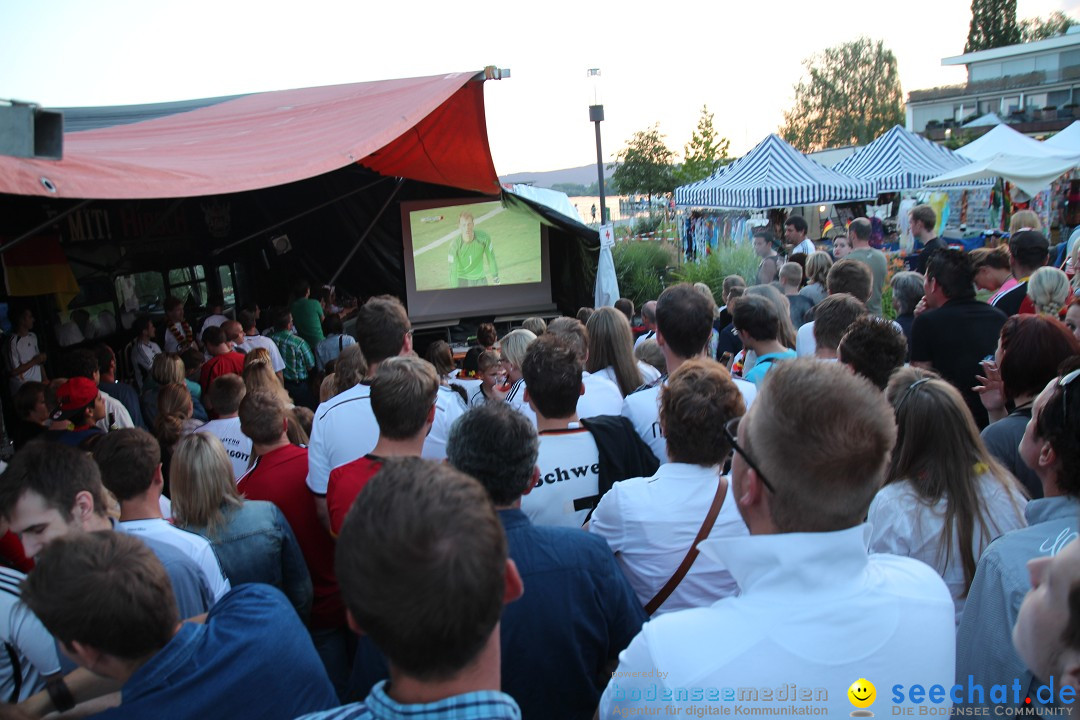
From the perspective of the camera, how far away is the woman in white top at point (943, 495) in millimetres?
2055

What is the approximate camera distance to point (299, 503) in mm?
3031

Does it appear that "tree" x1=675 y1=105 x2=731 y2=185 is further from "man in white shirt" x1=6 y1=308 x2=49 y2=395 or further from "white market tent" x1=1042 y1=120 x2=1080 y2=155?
"man in white shirt" x1=6 y1=308 x2=49 y2=395

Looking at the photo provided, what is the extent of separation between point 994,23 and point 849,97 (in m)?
14.5

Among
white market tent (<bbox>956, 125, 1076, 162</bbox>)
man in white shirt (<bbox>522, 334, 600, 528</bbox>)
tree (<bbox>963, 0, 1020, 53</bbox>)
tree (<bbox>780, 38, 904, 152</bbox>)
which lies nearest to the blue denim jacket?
man in white shirt (<bbox>522, 334, 600, 528</bbox>)

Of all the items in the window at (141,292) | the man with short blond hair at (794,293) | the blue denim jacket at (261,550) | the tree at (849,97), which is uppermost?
the tree at (849,97)

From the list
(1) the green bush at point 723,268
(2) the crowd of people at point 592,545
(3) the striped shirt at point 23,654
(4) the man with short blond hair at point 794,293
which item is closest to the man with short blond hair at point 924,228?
(4) the man with short blond hair at point 794,293

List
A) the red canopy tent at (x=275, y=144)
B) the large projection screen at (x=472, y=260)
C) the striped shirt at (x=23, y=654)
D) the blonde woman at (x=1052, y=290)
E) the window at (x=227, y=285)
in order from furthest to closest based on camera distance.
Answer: the large projection screen at (x=472, y=260) < the window at (x=227, y=285) < the blonde woman at (x=1052, y=290) < the red canopy tent at (x=275, y=144) < the striped shirt at (x=23, y=654)

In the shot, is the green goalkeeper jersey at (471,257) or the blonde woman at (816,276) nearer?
the blonde woman at (816,276)

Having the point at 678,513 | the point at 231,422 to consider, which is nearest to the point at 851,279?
the point at 678,513

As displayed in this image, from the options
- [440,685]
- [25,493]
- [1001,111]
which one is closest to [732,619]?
[440,685]

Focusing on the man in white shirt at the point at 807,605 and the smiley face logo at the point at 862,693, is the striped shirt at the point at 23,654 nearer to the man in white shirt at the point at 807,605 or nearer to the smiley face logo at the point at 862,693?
the man in white shirt at the point at 807,605

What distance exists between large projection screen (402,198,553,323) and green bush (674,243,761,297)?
230cm

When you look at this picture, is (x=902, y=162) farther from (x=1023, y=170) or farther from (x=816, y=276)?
(x=816, y=276)

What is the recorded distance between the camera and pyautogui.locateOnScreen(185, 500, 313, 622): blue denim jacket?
2.57m
